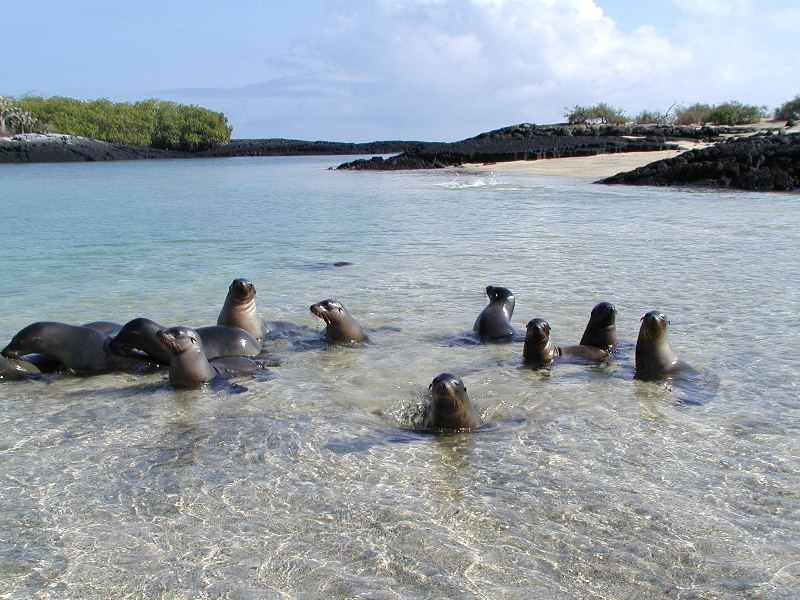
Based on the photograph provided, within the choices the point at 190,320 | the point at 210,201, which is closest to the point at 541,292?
the point at 190,320

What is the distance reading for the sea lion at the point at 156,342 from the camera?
7398mm

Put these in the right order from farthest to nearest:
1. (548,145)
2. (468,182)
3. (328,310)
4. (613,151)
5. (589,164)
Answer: (548,145) < (613,151) < (589,164) < (468,182) < (328,310)

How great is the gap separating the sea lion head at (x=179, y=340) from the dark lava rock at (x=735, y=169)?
22.4 metres

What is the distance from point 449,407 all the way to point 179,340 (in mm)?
2413

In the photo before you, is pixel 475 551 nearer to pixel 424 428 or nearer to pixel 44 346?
pixel 424 428

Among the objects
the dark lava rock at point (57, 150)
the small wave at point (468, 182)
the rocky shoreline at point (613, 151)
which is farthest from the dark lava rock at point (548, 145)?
the dark lava rock at point (57, 150)

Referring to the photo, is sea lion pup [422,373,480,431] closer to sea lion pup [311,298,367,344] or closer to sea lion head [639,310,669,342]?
sea lion head [639,310,669,342]

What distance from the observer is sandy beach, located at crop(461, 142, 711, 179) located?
116 ft

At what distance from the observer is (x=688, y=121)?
60.2 metres

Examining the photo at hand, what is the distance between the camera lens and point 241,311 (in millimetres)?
8430

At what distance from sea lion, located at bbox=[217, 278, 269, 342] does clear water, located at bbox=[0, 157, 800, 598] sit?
389 millimetres

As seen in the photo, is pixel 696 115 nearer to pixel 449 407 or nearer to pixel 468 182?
pixel 468 182

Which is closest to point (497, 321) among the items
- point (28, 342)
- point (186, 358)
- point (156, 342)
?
point (186, 358)

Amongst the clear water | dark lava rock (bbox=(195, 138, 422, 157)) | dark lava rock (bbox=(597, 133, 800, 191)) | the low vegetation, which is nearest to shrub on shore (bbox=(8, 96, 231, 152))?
dark lava rock (bbox=(195, 138, 422, 157))
